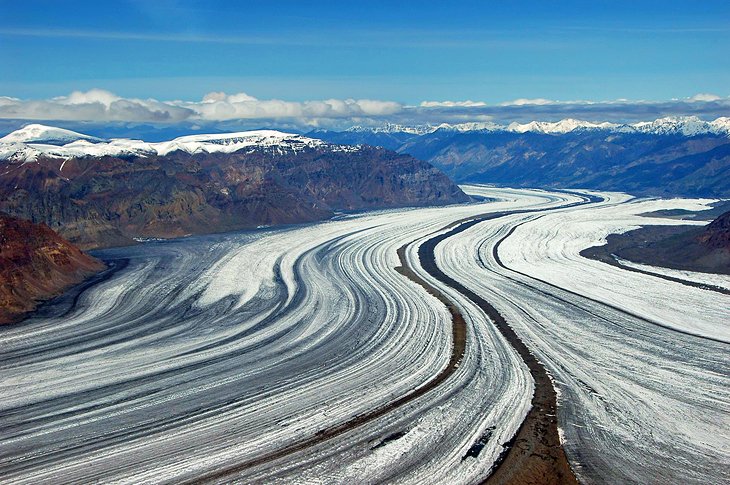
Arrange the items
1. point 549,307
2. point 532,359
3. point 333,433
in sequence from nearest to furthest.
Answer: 1. point 333,433
2. point 532,359
3. point 549,307

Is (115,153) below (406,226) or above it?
above

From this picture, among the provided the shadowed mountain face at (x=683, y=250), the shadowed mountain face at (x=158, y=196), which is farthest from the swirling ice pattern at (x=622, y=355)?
the shadowed mountain face at (x=158, y=196)

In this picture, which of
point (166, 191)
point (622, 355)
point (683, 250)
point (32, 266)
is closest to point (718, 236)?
point (683, 250)

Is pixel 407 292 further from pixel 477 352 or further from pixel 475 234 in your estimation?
pixel 475 234

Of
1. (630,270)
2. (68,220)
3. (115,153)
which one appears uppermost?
(115,153)

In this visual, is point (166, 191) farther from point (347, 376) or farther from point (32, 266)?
point (347, 376)

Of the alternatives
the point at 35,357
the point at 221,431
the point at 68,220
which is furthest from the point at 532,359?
the point at 68,220

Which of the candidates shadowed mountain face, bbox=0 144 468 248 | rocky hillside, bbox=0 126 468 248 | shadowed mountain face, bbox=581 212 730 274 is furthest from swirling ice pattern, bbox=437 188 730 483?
rocky hillside, bbox=0 126 468 248
